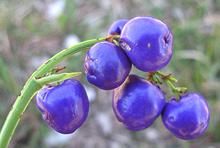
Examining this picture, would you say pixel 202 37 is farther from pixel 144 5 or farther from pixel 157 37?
pixel 157 37

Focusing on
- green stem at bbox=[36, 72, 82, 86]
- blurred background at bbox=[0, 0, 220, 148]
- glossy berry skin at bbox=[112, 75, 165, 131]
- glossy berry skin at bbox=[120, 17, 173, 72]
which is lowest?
blurred background at bbox=[0, 0, 220, 148]

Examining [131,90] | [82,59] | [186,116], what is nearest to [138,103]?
[131,90]

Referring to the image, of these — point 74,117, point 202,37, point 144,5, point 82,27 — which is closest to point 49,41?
point 82,27

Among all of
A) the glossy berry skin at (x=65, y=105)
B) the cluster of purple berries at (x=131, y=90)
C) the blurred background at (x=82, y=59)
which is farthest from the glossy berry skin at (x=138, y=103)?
the blurred background at (x=82, y=59)

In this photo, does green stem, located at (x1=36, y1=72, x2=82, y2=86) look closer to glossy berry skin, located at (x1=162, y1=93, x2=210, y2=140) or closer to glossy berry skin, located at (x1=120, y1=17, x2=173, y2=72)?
glossy berry skin, located at (x1=120, y1=17, x2=173, y2=72)

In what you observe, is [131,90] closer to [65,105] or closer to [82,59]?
[65,105]

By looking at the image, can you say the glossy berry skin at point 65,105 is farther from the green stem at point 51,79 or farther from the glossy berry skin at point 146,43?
the glossy berry skin at point 146,43

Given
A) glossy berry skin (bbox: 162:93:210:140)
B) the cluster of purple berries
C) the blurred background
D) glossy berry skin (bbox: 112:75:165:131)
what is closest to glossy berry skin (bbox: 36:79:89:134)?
the cluster of purple berries
